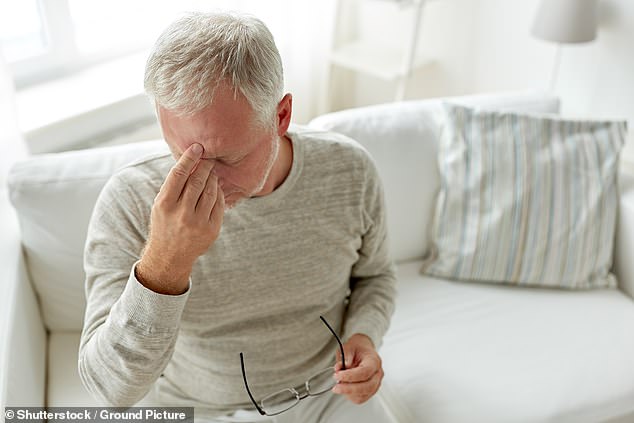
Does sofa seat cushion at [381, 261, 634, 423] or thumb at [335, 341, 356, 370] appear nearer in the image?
thumb at [335, 341, 356, 370]

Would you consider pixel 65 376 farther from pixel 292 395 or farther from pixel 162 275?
pixel 162 275

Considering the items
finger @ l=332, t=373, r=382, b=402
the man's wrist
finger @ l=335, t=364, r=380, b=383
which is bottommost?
finger @ l=332, t=373, r=382, b=402

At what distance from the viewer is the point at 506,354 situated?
1489 mm

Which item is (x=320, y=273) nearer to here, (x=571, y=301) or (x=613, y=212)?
(x=571, y=301)

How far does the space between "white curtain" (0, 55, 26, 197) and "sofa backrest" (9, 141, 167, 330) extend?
0.88ft

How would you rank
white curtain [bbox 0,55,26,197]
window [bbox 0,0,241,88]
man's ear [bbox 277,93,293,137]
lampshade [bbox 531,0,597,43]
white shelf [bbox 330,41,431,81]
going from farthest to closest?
white shelf [bbox 330,41,431,81] → window [bbox 0,0,241,88] → lampshade [bbox 531,0,597,43] → white curtain [bbox 0,55,26,197] → man's ear [bbox 277,93,293,137]

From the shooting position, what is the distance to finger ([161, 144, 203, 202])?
86 cm

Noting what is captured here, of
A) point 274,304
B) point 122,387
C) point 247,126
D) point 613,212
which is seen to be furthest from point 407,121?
point 122,387

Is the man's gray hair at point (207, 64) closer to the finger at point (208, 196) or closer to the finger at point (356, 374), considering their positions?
the finger at point (208, 196)

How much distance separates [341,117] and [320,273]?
0.56m

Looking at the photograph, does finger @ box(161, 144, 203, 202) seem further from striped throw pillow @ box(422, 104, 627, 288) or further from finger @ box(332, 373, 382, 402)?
striped throw pillow @ box(422, 104, 627, 288)

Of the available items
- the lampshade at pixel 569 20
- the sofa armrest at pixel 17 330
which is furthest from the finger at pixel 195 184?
the lampshade at pixel 569 20

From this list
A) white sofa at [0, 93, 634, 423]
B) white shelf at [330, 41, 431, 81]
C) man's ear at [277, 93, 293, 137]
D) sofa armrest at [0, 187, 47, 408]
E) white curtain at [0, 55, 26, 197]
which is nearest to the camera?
man's ear at [277, 93, 293, 137]

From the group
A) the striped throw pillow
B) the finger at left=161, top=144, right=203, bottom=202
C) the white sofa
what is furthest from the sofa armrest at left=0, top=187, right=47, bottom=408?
the striped throw pillow
